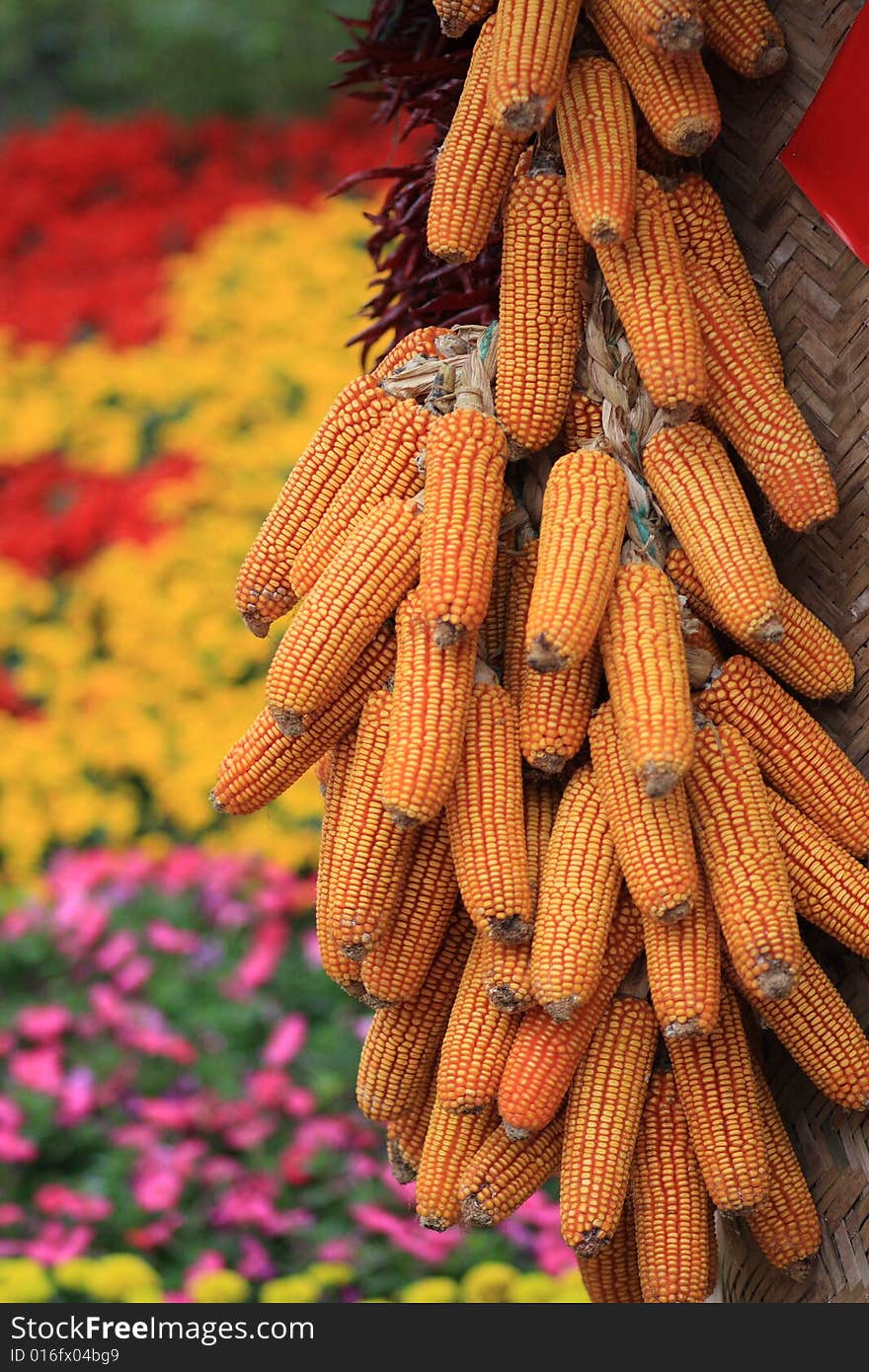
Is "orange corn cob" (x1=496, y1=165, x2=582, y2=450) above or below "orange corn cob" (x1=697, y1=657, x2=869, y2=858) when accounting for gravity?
above

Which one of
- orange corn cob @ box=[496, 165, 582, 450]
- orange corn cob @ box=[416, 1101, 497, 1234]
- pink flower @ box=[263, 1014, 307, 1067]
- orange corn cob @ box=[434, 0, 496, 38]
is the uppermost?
orange corn cob @ box=[434, 0, 496, 38]

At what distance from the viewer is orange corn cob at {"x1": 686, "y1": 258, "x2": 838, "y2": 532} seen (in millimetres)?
1713

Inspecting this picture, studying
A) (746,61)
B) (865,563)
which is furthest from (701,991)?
(746,61)

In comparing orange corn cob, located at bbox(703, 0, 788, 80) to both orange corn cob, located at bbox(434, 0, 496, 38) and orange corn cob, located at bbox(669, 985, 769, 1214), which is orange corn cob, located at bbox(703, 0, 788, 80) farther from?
orange corn cob, located at bbox(669, 985, 769, 1214)

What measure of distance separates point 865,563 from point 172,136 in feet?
19.8

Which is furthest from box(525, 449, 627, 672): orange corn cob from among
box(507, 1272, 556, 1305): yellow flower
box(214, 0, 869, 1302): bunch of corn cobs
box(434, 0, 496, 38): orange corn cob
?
box(507, 1272, 556, 1305): yellow flower

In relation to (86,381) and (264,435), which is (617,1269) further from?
(86,381)

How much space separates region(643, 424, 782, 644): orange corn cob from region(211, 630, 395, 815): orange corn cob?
0.37 m

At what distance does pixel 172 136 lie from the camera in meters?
7.02

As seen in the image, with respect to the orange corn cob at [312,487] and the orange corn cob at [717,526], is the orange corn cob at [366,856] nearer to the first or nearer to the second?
the orange corn cob at [312,487]

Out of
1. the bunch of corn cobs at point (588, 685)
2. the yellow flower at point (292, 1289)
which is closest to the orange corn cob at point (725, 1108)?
the bunch of corn cobs at point (588, 685)

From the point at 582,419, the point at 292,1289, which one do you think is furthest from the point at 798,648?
the point at 292,1289

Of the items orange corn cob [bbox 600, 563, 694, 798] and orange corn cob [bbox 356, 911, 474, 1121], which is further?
orange corn cob [bbox 356, 911, 474, 1121]

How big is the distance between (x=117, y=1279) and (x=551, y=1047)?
179cm
